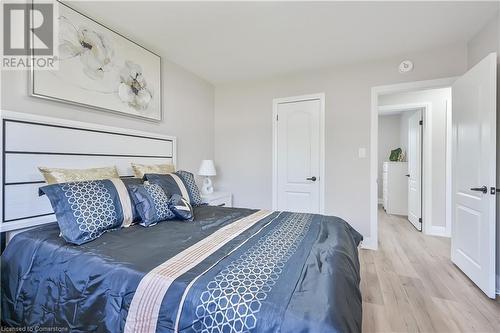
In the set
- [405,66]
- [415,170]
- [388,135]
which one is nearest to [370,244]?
[415,170]

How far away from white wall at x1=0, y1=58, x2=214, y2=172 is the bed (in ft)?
0.45

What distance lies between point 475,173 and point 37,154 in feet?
11.9

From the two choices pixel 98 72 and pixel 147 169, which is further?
pixel 147 169

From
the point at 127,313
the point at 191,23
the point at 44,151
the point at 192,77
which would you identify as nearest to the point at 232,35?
the point at 191,23

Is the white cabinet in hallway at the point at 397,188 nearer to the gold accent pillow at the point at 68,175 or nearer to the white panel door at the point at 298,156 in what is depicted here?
the white panel door at the point at 298,156

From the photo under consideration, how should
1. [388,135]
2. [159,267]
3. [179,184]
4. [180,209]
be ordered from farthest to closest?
[388,135]
[179,184]
[180,209]
[159,267]

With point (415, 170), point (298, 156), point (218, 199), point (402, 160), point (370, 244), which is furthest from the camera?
point (402, 160)

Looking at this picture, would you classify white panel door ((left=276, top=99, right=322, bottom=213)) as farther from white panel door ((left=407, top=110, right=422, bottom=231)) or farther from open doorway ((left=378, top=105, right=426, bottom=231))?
white panel door ((left=407, top=110, right=422, bottom=231))

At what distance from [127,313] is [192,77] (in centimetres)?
316

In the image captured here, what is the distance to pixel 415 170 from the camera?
4.30 metres

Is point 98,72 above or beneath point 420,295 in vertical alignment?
above

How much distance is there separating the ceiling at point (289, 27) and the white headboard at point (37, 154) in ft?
3.44

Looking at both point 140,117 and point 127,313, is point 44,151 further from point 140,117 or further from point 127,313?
point 127,313

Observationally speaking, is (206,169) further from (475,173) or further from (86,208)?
(475,173)
